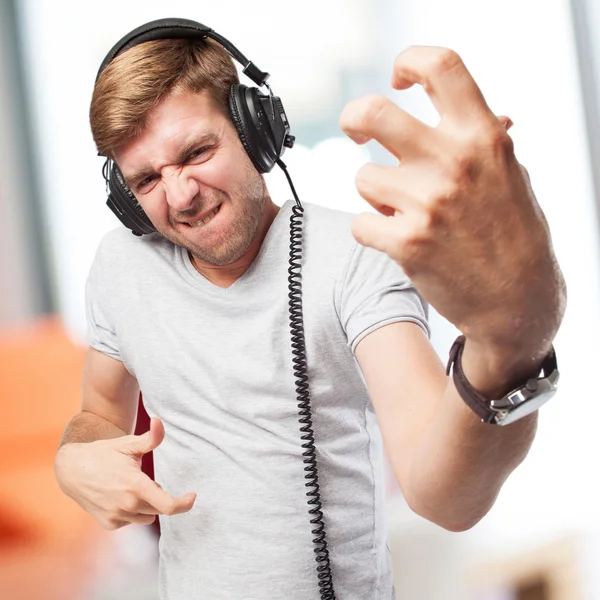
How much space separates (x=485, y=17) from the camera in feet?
10.4

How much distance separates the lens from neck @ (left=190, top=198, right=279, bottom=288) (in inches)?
46.4

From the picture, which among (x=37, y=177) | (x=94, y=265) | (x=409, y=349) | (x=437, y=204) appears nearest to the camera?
(x=437, y=204)

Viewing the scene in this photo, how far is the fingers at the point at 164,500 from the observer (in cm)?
94

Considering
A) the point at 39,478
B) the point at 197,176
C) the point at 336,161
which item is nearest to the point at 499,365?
the point at 197,176

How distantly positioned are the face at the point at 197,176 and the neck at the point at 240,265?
4 cm

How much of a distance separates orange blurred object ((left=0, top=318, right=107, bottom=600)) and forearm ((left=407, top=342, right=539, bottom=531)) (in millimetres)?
1868

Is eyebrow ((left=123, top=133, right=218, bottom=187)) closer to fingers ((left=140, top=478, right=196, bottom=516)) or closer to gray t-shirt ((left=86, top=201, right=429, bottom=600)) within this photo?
gray t-shirt ((left=86, top=201, right=429, bottom=600))

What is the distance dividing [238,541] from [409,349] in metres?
0.41

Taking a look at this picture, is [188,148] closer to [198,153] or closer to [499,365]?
[198,153]

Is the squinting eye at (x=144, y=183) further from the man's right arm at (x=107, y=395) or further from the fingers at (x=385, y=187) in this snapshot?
the fingers at (x=385, y=187)

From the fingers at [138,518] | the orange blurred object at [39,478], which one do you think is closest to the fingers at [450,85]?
the fingers at [138,518]

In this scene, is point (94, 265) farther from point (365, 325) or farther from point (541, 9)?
point (541, 9)

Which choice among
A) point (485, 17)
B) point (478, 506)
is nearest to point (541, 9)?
point (485, 17)

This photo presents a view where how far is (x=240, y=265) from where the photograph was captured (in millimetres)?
1185
